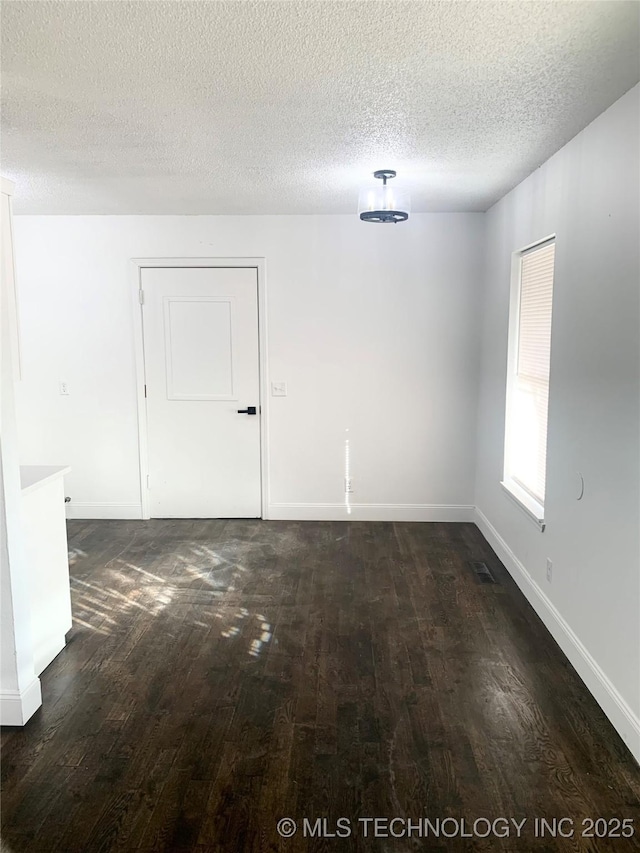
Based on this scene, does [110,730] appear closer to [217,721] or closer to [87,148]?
[217,721]

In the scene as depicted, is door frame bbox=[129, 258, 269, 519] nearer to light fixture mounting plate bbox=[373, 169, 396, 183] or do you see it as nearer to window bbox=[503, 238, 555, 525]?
light fixture mounting plate bbox=[373, 169, 396, 183]

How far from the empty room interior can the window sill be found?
0.14ft

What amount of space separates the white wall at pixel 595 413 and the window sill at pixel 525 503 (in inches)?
2.9

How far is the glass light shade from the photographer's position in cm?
331

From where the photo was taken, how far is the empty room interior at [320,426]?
1.92 meters

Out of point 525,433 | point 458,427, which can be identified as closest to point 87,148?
point 525,433

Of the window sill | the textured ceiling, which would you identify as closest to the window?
the window sill

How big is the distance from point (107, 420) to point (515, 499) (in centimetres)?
315

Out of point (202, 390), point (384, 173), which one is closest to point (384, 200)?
point (384, 173)

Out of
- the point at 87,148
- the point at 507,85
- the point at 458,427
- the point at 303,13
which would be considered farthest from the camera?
the point at 458,427

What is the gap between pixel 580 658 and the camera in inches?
106

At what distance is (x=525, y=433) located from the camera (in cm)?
379

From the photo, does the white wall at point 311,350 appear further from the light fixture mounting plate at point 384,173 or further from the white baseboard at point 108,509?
the light fixture mounting plate at point 384,173
